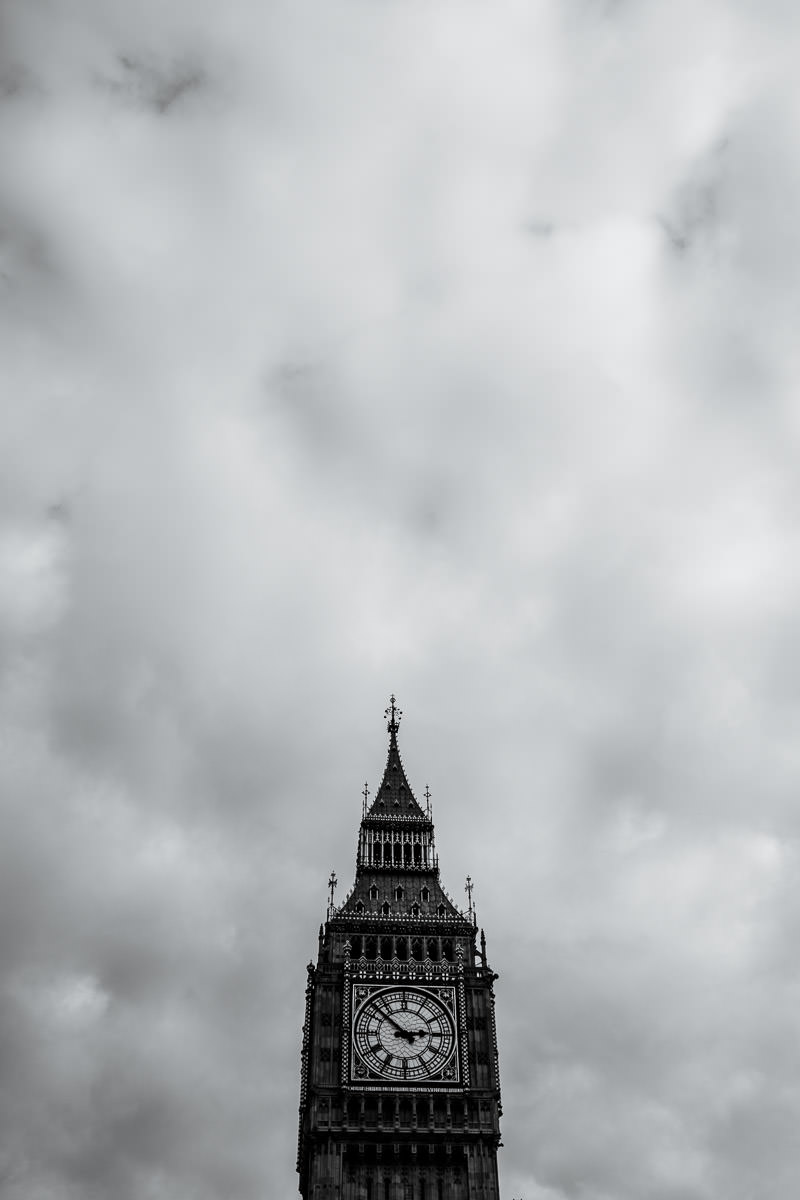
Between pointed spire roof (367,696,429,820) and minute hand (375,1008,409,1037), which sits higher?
pointed spire roof (367,696,429,820)

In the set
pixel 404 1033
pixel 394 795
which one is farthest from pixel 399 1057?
pixel 394 795

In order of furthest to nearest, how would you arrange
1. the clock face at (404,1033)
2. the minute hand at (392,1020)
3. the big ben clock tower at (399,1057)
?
1. the minute hand at (392,1020)
2. the clock face at (404,1033)
3. the big ben clock tower at (399,1057)

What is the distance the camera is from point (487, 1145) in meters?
90.9

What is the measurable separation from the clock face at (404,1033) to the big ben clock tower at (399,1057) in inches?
3.2

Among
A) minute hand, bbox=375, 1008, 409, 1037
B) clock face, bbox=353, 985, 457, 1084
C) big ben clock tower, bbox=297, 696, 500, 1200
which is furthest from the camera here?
minute hand, bbox=375, 1008, 409, 1037

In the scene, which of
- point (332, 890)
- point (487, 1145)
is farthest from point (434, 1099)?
point (332, 890)

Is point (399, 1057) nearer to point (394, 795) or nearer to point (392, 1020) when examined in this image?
point (392, 1020)

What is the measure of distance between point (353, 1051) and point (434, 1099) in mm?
6870

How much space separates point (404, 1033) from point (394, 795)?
28711 millimetres

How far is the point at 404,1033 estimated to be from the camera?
95.2 meters

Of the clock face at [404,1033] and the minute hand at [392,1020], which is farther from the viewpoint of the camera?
the minute hand at [392,1020]

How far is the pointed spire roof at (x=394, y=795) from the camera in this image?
117 metres

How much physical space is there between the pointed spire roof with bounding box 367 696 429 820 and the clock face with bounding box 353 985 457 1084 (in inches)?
871

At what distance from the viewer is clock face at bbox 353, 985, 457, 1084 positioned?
93.1 meters
